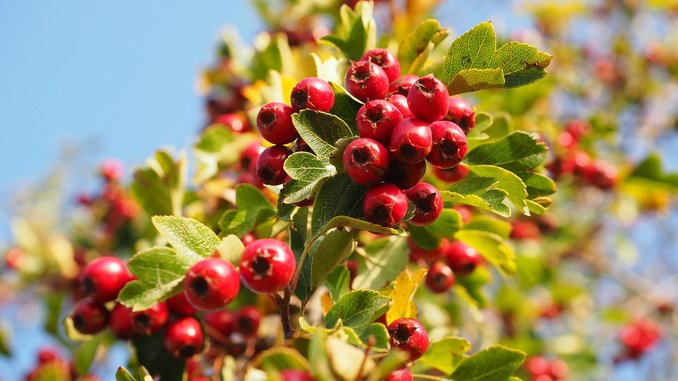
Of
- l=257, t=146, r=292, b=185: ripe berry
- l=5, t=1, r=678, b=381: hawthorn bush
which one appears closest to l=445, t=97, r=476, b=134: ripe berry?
l=5, t=1, r=678, b=381: hawthorn bush

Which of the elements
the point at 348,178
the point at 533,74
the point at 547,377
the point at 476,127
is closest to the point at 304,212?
the point at 348,178

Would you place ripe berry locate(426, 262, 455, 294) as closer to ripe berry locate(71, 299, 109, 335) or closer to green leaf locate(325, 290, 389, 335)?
green leaf locate(325, 290, 389, 335)

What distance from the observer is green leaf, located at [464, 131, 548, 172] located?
4.84ft

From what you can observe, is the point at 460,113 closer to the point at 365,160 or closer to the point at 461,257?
the point at 365,160

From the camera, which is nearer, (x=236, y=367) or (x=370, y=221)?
(x=370, y=221)

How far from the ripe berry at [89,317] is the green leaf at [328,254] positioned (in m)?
0.76

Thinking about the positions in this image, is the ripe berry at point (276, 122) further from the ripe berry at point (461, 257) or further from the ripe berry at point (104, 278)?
the ripe berry at point (461, 257)

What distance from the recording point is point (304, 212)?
146 cm

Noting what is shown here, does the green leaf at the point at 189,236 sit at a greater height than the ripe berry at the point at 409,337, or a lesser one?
greater

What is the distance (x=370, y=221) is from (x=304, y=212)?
28cm

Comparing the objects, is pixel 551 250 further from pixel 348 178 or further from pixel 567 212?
pixel 348 178

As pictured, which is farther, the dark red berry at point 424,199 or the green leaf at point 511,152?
the green leaf at point 511,152

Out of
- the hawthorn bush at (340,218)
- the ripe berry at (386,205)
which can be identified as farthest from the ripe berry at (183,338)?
the ripe berry at (386,205)

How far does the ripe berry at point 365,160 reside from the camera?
3.88 feet
